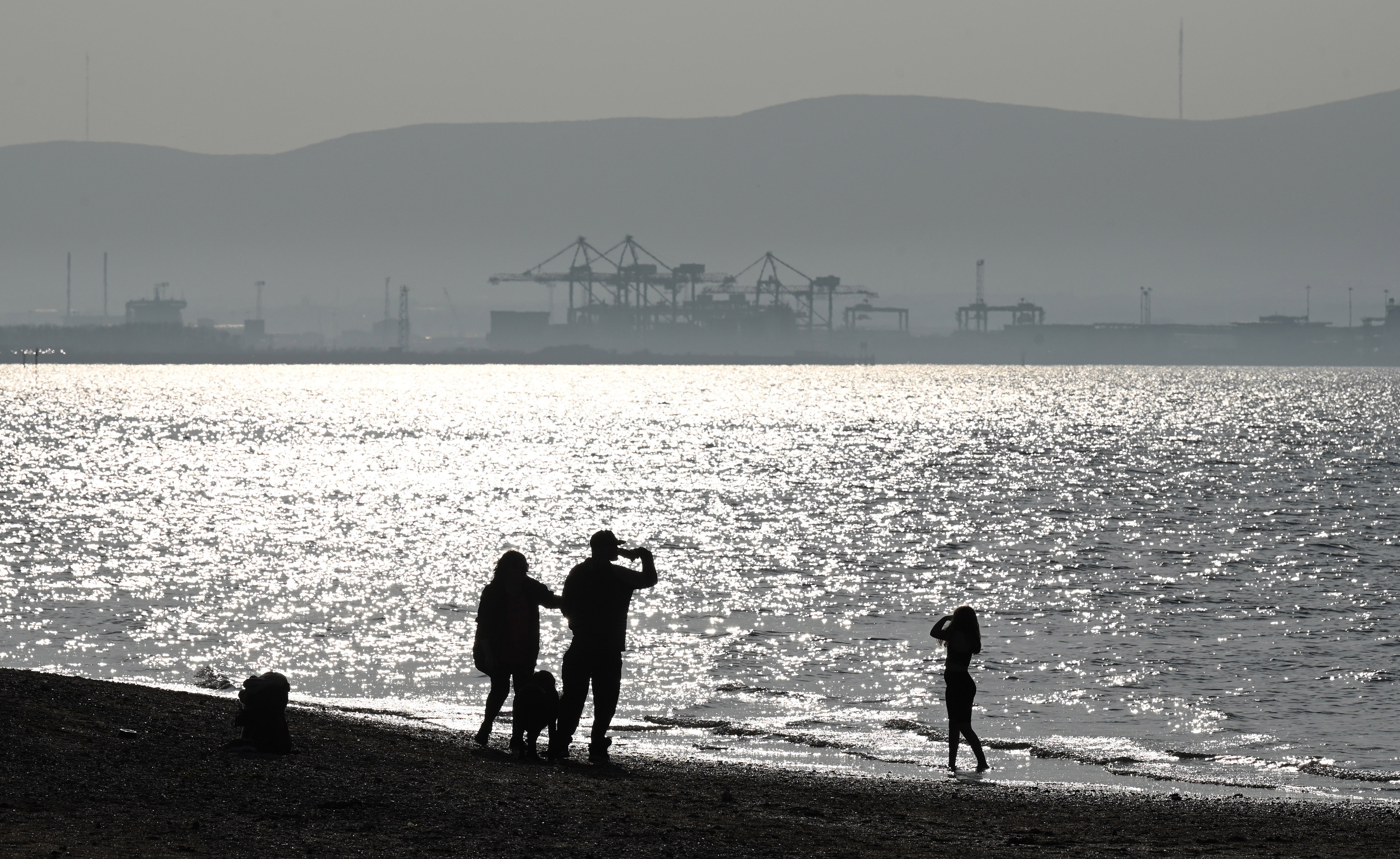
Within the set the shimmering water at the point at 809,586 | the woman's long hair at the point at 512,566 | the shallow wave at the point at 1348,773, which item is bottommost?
the shimmering water at the point at 809,586

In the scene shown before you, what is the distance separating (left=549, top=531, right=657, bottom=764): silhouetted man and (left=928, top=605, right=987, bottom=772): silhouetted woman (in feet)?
8.83

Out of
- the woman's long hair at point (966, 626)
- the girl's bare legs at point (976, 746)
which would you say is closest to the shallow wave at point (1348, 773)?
the girl's bare legs at point (976, 746)

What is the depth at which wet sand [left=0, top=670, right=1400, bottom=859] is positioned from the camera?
314 inches

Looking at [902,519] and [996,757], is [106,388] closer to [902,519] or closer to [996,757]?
[902,519]

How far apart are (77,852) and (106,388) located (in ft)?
578

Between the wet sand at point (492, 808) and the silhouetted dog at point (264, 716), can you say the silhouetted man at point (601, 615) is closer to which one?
the wet sand at point (492, 808)

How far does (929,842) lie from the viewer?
8750mm

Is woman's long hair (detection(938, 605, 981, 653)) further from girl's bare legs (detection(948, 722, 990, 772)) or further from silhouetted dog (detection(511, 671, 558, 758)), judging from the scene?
silhouetted dog (detection(511, 671, 558, 758))

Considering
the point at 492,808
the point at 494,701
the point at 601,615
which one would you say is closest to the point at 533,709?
the point at 494,701

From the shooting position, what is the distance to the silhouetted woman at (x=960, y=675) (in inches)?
466

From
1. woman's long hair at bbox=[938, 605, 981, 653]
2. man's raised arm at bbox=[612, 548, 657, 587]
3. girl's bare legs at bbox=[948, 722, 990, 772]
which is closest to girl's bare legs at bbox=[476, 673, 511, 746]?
man's raised arm at bbox=[612, 548, 657, 587]

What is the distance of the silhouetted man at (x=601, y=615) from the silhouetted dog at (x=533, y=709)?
196 mm

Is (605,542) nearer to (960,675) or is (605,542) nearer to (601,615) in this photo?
(601,615)

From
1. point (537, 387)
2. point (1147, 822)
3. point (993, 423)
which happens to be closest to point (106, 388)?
point (537, 387)
